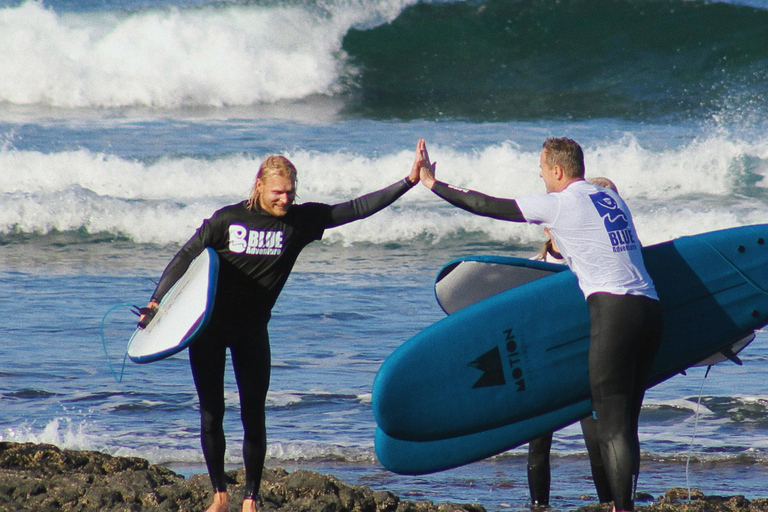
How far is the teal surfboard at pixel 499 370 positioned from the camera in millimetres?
3678

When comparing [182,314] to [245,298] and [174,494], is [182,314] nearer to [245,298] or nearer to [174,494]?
[245,298]

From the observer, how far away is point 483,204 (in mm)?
3424

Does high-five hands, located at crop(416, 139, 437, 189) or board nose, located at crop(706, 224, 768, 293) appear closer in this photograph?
high-five hands, located at crop(416, 139, 437, 189)

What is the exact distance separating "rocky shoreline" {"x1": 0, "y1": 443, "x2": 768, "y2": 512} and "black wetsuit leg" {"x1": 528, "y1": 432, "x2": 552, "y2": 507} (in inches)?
13.3

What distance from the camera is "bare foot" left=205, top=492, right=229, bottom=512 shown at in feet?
11.4

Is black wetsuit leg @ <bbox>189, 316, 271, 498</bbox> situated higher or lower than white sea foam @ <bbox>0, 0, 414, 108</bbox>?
lower

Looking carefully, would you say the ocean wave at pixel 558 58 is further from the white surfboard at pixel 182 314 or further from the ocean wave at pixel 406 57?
the white surfboard at pixel 182 314

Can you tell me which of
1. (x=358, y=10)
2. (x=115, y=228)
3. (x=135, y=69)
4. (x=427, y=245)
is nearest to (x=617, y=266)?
(x=427, y=245)

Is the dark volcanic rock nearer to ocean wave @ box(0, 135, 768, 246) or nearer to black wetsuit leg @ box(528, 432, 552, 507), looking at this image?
black wetsuit leg @ box(528, 432, 552, 507)

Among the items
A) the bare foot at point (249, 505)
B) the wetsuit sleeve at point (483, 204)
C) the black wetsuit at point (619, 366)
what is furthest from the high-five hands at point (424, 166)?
the bare foot at point (249, 505)

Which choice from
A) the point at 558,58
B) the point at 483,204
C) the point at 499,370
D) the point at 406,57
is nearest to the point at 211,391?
the point at 499,370

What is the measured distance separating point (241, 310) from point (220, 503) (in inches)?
29.7

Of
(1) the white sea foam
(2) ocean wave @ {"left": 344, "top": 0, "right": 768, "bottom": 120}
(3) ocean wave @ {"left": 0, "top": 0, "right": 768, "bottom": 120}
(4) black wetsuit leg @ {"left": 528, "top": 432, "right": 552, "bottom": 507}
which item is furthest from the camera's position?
(2) ocean wave @ {"left": 344, "top": 0, "right": 768, "bottom": 120}

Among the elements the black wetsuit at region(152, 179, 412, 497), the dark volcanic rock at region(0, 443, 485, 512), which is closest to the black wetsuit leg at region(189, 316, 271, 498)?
the black wetsuit at region(152, 179, 412, 497)
